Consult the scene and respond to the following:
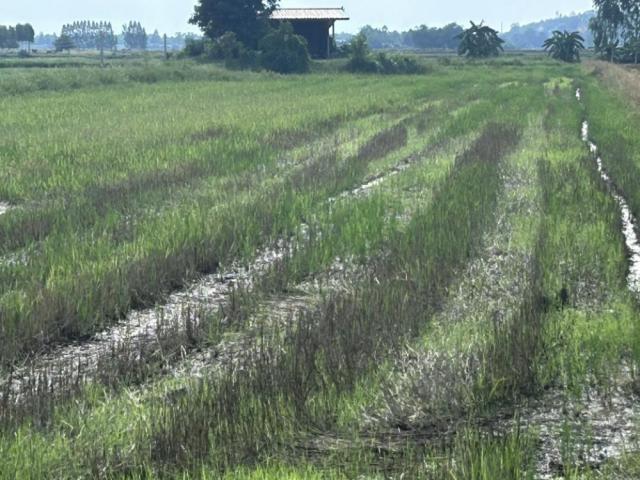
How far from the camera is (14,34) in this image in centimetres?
10162

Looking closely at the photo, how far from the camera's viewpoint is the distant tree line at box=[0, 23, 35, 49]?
96812 mm

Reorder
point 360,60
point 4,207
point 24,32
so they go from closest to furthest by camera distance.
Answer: point 4,207 < point 360,60 < point 24,32

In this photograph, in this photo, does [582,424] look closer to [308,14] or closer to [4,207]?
[4,207]

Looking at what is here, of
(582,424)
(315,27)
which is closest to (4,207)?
(582,424)

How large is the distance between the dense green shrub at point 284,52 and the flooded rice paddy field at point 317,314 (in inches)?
1052

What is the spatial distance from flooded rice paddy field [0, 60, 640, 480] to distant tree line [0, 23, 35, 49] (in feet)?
299

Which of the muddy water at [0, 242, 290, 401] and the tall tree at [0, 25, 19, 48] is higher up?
the tall tree at [0, 25, 19, 48]

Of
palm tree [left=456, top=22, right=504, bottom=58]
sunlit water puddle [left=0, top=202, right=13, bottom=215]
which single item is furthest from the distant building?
sunlit water puddle [left=0, top=202, right=13, bottom=215]

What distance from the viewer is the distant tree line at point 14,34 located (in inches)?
3812

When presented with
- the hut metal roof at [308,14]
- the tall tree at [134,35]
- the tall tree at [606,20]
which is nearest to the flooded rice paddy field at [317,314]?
the hut metal roof at [308,14]

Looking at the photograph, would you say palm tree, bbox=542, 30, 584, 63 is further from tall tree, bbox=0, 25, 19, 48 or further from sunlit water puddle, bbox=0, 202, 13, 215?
tall tree, bbox=0, 25, 19, 48

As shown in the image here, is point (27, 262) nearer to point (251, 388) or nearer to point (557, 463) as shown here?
point (251, 388)

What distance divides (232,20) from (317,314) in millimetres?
38261

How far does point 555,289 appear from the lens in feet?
18.6
